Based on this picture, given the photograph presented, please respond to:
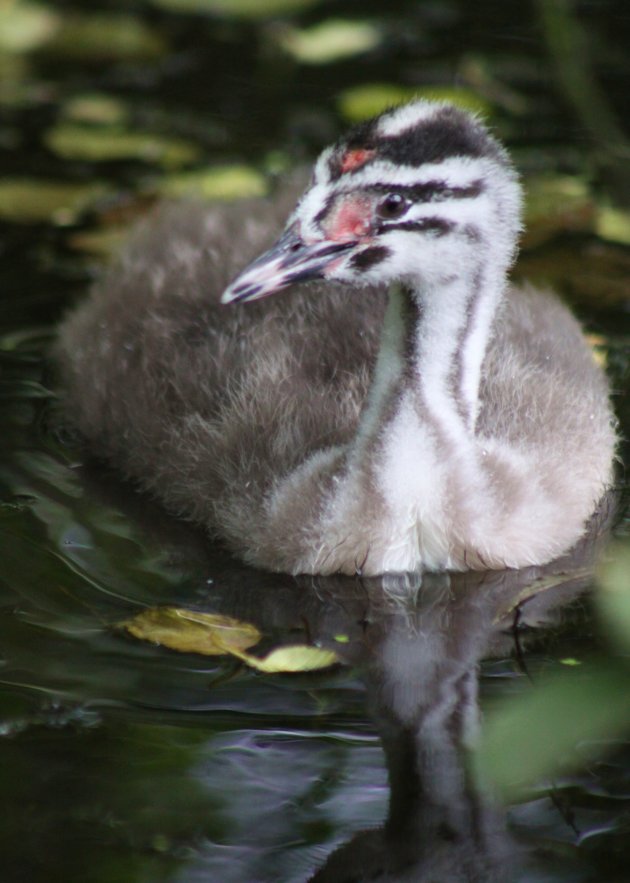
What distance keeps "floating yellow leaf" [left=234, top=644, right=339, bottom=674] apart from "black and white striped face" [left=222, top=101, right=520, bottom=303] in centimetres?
78

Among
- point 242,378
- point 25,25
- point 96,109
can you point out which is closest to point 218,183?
point 96,109

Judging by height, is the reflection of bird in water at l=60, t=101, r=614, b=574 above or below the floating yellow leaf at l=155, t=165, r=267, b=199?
below

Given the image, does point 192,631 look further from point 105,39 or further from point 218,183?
point 105,39

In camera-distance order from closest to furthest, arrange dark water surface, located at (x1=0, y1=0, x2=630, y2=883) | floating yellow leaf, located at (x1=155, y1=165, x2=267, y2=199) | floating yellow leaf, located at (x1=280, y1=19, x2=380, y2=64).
A: dark water surface, located at (x1=0, y1=0, x2=630, y2=883)
floating yellow leaf, located at (x1=155, y1=165, x2=267, y2=199)
floating yellow leaf, located at (x1=280, y1=19, x2=380, y2=64)

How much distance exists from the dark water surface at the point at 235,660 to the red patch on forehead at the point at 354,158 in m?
Result: 0.53

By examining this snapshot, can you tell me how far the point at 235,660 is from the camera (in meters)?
3.67

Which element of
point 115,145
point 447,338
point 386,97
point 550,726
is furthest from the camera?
point 386,97

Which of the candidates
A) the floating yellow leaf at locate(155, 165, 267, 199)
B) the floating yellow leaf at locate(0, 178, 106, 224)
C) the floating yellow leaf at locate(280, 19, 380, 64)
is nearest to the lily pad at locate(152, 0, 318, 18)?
the floating yellow leaf at locate(280, 19, 380, 64)

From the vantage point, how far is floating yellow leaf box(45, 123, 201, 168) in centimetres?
600

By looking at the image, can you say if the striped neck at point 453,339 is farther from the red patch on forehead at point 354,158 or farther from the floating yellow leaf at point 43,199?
the floating yellow leaf at point 43,199

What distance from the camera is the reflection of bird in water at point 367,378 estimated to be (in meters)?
3.69

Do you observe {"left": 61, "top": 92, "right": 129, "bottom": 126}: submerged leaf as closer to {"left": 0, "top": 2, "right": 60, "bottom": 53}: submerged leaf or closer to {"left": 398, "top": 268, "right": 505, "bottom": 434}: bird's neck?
{"left": 0, "top": 2, "right": 60, "bottom": 53}: submerged leaf

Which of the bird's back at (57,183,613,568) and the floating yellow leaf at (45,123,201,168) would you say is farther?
the floating yellow leaf at (45,123,201,168)

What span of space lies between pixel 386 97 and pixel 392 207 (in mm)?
2660
